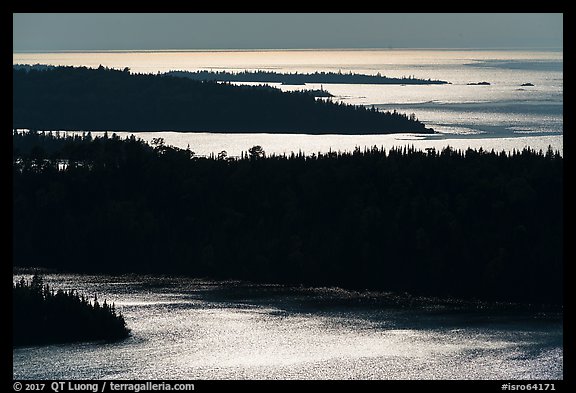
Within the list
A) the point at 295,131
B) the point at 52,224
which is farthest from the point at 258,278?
the point at 295,131

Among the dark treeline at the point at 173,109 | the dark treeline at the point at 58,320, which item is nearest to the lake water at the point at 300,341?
the dark treeline at the point at 58,320

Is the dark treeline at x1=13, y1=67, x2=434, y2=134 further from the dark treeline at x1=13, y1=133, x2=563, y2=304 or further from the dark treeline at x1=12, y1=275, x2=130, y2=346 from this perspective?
the dark treeline at x1=12, y1=275, x2=130, y2=346

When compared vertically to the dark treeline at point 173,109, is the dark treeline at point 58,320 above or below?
below

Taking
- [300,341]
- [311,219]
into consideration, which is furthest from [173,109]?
[300,341]

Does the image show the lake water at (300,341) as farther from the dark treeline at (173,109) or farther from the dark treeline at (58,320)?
the dark treeline at (173,109)

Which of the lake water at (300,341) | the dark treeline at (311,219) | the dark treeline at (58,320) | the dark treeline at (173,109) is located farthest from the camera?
the dark treeline at (173,109)
